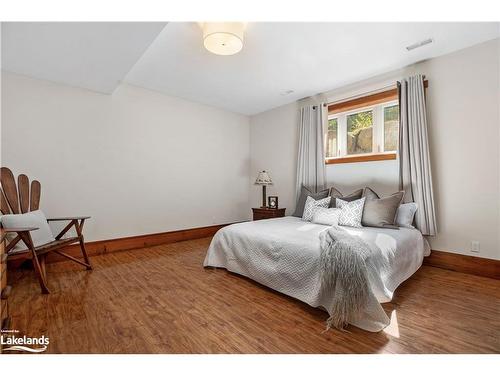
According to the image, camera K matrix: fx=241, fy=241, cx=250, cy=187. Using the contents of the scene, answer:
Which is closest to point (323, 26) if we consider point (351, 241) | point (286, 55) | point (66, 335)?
point (286, 55)

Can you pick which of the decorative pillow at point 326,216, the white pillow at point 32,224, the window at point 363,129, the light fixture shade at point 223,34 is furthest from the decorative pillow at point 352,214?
the white pillow at point 32,224

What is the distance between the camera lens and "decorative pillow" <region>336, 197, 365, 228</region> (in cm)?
278

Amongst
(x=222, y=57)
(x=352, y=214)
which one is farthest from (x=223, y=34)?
(x=352, y=214)

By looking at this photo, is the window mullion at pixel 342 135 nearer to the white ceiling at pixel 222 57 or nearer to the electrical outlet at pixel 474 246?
the white ceiling at pixel 222 57

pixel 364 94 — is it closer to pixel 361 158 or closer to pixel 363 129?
pixel 363 129

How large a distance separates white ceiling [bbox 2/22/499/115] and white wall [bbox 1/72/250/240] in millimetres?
313

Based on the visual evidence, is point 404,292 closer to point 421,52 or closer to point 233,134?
point 421,52

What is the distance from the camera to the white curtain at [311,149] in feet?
12.6

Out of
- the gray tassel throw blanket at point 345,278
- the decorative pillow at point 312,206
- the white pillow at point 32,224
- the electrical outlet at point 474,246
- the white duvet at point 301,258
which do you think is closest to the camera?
the gray tassel throw blanket at point 345,278

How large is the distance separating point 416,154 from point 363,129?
2.86ft

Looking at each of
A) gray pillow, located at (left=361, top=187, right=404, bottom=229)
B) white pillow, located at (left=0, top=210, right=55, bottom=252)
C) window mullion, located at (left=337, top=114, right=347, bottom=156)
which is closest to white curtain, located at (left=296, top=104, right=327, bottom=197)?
window mullion, located at (left=337, top=114, right=347, bottom=156)

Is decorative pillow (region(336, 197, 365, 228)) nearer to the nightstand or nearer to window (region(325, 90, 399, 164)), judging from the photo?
window (region(325, 90, 399, 164))

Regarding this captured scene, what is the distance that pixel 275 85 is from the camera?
3.65 m

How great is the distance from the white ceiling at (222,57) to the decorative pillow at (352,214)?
1722mm
